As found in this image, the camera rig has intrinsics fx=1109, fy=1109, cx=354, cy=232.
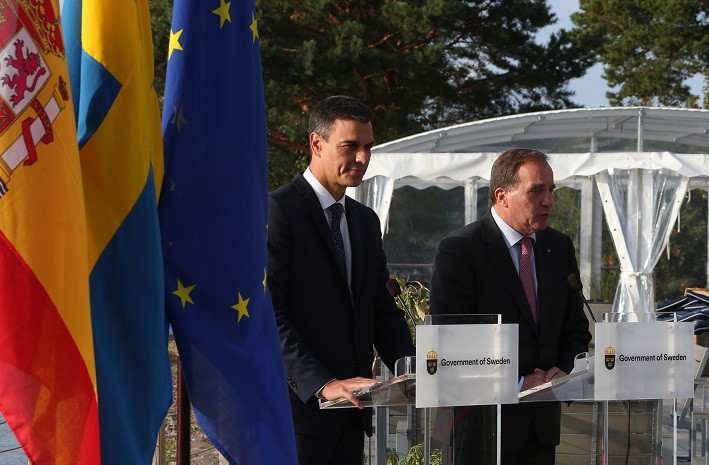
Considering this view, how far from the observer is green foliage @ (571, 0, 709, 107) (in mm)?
32594

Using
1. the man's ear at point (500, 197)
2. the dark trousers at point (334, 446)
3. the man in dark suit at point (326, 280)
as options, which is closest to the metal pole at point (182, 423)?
the man in dark suit at point (326, 280)

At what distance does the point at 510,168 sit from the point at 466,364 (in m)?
1.03

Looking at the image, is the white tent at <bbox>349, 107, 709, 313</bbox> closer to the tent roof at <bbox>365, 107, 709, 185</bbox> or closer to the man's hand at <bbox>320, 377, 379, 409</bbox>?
the tent roof at <bbox>365, 107, 709, 185</bbox>

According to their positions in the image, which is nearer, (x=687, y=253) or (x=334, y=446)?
(x=334, y=446)

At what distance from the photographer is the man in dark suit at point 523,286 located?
391 cm

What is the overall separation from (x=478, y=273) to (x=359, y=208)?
50cm

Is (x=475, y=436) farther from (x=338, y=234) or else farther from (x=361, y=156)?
(x=361, y=156)

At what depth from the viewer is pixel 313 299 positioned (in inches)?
150

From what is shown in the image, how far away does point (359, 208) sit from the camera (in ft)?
13.5

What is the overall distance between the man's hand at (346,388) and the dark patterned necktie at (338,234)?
0.47 m

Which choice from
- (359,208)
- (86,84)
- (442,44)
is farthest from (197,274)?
(442,44)

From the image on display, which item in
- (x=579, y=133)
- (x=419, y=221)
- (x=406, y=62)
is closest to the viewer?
(x=579, y=133)

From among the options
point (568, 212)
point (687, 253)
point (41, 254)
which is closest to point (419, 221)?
point (568, 212)

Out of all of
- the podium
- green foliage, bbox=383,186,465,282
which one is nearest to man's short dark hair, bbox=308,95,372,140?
the podium
